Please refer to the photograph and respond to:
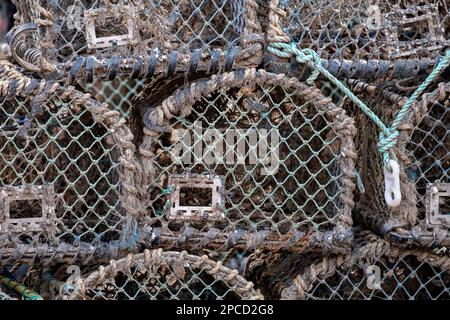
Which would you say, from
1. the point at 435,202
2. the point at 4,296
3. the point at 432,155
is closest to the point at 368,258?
the point at 435,202

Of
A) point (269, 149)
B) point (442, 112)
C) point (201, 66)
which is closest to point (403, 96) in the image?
point (442, 112)

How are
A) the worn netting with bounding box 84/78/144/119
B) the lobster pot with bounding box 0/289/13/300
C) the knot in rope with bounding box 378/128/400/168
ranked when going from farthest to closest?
the worn netting with bounding box 84/78/144/119
the knot in rope with bounding box 378/128/400/168
the lobster pot with bounding box 0/289/13/300

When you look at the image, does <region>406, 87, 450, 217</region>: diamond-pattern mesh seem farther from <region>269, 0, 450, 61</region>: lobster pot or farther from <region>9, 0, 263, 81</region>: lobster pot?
<region>9, 0, 263, 81</region>: lobster pot

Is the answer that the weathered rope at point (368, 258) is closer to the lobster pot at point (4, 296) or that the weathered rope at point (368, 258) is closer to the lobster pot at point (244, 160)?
the lobster pot at point (244, 160)

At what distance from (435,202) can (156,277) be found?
28.3 inches

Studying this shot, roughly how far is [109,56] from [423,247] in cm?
92

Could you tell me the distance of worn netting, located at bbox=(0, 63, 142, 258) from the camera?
2.00 metres

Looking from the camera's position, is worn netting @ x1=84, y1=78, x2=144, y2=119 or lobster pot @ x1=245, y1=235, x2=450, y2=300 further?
worn netting @ x1=84, y1=78, x2=144, y2=119

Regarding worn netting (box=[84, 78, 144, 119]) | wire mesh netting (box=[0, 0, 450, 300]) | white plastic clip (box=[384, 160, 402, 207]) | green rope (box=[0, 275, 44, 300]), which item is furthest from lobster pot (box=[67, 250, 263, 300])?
worn netting (box=[84, 78, 144, 119])

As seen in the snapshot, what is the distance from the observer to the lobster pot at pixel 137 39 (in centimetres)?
199

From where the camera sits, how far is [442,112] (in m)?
2.22

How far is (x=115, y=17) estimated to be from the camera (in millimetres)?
2018

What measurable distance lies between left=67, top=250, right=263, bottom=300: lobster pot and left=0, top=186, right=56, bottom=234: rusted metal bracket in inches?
7.2

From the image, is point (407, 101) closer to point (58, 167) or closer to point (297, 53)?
point (297, 53)
